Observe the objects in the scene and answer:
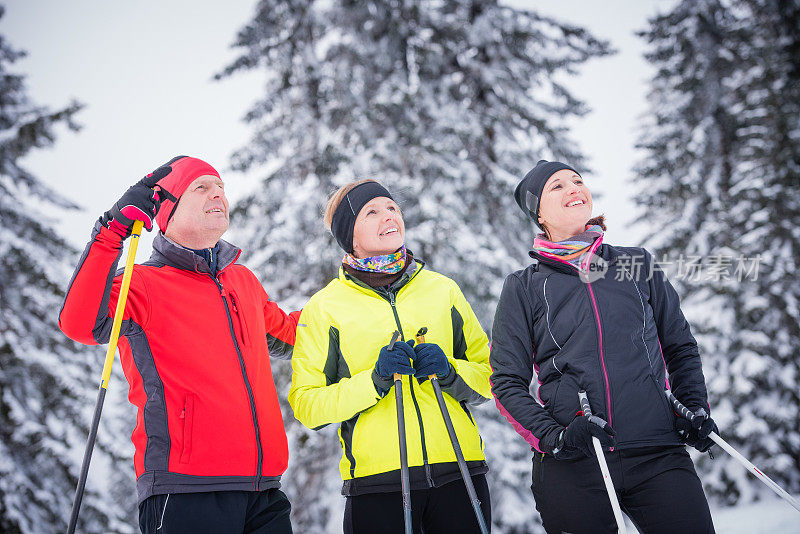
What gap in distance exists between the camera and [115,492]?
1084 cm

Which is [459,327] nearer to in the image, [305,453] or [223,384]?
[223,384]

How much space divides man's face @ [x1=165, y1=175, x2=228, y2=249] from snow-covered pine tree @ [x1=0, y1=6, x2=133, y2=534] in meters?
7.27

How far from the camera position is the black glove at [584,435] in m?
2.39

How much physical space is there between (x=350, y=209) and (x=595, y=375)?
169cm

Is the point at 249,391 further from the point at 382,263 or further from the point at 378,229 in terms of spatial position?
the point at 378,229

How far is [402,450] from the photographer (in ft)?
8.95

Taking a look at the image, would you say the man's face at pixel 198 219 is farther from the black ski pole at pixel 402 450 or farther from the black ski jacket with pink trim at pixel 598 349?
the black ski jacket with pink trim at pixel 598 349

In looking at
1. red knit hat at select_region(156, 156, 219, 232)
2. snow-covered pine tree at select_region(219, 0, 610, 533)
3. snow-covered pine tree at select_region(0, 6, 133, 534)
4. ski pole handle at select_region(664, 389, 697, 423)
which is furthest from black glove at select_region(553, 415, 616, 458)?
snow-covered pine tree at select_region(0, 6, 133, 534)

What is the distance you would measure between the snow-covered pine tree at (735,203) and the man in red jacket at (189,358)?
939 centimetres

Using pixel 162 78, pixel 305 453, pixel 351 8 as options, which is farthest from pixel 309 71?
pixel 162 78

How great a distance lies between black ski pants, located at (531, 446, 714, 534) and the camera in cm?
250

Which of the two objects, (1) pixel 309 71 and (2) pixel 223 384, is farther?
(1) pixel 309 71

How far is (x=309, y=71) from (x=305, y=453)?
6.13 m

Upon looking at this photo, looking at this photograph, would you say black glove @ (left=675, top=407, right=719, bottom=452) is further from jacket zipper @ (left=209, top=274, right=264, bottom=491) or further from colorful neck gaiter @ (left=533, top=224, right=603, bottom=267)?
jacket zipper @ (left=209, top=274, right=264, bottom=491)
